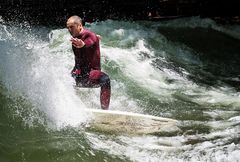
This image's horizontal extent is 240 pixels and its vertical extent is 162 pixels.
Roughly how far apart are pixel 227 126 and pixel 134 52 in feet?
17.7

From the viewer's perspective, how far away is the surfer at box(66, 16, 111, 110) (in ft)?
23.6

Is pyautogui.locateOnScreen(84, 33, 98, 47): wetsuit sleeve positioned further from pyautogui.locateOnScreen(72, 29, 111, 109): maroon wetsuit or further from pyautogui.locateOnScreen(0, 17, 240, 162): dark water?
pyautogui.locateOnScreen(0, 17, 240, 162): dark water

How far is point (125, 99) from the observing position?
9.34m

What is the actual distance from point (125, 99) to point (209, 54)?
6161 millimetres

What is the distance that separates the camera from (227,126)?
8.09 meters

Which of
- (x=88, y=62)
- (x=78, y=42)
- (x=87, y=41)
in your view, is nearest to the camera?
(x=78, y=42)

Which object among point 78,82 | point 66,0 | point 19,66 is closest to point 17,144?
point 78,82

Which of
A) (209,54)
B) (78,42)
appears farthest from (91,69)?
(209,54)

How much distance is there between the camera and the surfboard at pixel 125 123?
24.4 feet

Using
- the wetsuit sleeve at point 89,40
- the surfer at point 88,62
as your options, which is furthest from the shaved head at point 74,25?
the wetsuit sleeve at point 89,40

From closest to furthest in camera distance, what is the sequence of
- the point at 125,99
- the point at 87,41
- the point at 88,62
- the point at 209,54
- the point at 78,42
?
the point at 78,42
the point at 87,41
the point at 88,62
the point at 125,99
the point at 209,54

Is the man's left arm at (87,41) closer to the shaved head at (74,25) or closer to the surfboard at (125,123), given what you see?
the shaved head at (74,25)

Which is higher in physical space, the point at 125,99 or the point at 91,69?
the point at 91,69

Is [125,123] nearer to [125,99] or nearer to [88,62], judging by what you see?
[88,62]
